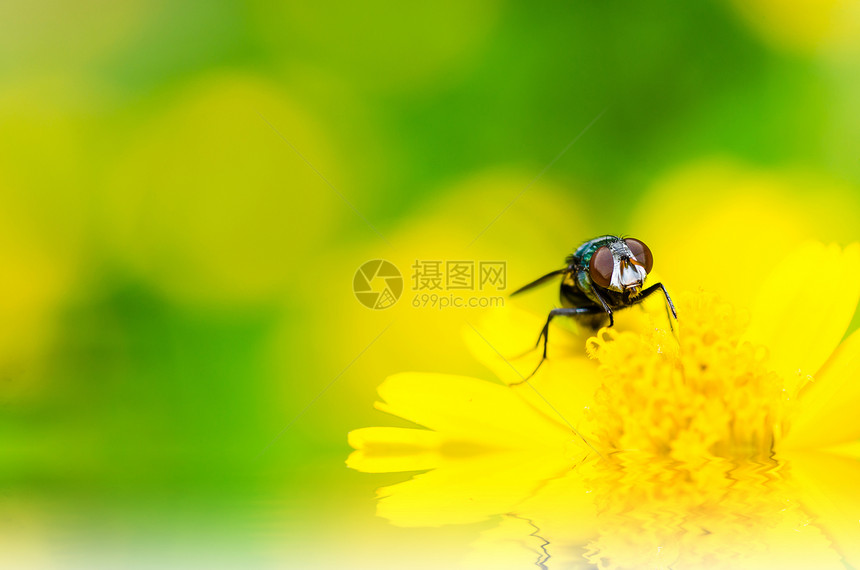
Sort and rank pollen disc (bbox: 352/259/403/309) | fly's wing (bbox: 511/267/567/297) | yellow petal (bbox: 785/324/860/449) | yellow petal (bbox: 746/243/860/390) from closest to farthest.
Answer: yellow petal (bbox: 785/324/860/449) → yellow petal (bbox: 746/243/860/390) → fly's wing (bbox: 511/267/567/297) → pollen disc (bbox: 352/259/403/309)

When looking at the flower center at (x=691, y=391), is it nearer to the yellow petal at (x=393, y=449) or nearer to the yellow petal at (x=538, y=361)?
the yellow petal at (x=538, y=361)

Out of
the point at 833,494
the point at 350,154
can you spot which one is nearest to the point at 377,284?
the point at 350,154

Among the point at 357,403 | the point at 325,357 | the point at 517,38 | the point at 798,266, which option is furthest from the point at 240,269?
the point at 798,266

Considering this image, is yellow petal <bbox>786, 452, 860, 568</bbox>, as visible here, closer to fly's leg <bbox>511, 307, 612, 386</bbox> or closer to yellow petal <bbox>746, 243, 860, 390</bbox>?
yellow petal <bbox>746, 243, 860, 390</bbox>

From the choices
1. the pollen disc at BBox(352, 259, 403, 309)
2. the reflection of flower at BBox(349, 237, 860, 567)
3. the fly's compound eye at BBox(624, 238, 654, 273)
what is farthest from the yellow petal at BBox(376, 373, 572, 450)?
the pollen disc at BBox(352, 259, 403, 309)

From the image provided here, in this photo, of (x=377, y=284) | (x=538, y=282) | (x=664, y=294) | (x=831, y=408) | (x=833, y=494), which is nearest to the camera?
(x=833, y=494)

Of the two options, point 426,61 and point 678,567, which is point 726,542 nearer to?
point 678,567

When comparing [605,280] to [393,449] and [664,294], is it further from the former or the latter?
[393,449]
